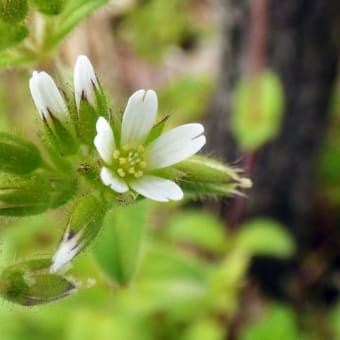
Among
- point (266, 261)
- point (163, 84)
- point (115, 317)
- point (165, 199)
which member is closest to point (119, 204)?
point (165, 199)

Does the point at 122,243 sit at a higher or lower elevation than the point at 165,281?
higher

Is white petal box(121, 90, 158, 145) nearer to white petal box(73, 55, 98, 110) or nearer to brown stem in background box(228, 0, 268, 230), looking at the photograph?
white petal box(73, 55, 98, 110)

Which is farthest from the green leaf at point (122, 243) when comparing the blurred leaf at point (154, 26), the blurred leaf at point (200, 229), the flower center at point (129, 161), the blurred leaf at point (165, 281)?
A: the blurred leaf at point (154, 26)

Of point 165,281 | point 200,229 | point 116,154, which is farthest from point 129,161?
point 200,229

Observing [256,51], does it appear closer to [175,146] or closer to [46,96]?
[175,146]

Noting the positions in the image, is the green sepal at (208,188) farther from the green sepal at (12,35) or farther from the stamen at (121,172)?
the green sepal at (12,35)
